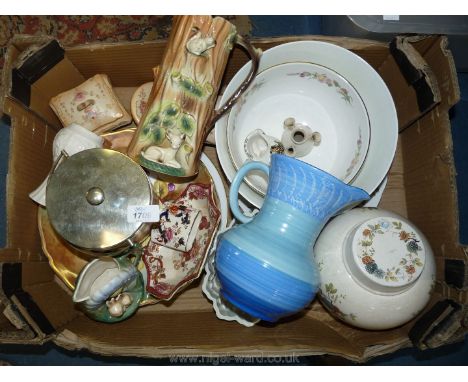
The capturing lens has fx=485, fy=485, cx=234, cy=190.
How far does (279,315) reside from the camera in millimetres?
728

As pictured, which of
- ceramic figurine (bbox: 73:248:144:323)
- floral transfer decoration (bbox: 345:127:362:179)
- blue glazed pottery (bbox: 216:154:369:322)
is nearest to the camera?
blue glazed pottery (bbox: 216:154:369:322)

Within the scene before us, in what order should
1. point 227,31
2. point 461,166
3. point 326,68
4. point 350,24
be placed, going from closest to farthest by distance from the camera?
point 227,31 → point 326,68 → point 350,24 → point 461,166

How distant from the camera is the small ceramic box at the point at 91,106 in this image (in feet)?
3.14

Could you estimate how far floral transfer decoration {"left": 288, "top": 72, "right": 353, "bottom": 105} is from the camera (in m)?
0.92

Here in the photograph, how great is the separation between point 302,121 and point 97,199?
441 millimetres

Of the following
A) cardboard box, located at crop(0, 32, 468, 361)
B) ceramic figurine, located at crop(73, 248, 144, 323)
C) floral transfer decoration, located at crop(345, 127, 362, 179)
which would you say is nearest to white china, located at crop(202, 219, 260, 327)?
cardboard box, located at crop(0, 32, 468, 361)

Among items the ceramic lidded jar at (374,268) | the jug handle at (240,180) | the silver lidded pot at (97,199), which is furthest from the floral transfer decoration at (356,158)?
the silver lidded pot at (97,199)

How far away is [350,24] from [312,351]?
0.66 meters

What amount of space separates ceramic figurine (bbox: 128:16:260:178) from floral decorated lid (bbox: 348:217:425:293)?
298 mm

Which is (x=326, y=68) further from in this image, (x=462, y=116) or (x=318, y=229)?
(x=462, y=116)

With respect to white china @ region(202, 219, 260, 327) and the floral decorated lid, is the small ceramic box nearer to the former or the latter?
white china @ region(202, 219, 260, 327)

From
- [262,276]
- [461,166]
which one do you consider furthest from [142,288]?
[461,166]

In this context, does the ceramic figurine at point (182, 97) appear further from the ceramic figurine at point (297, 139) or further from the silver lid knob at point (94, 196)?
the ceramic figurine at point (297, 139)

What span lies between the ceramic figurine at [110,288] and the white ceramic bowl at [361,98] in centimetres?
24
